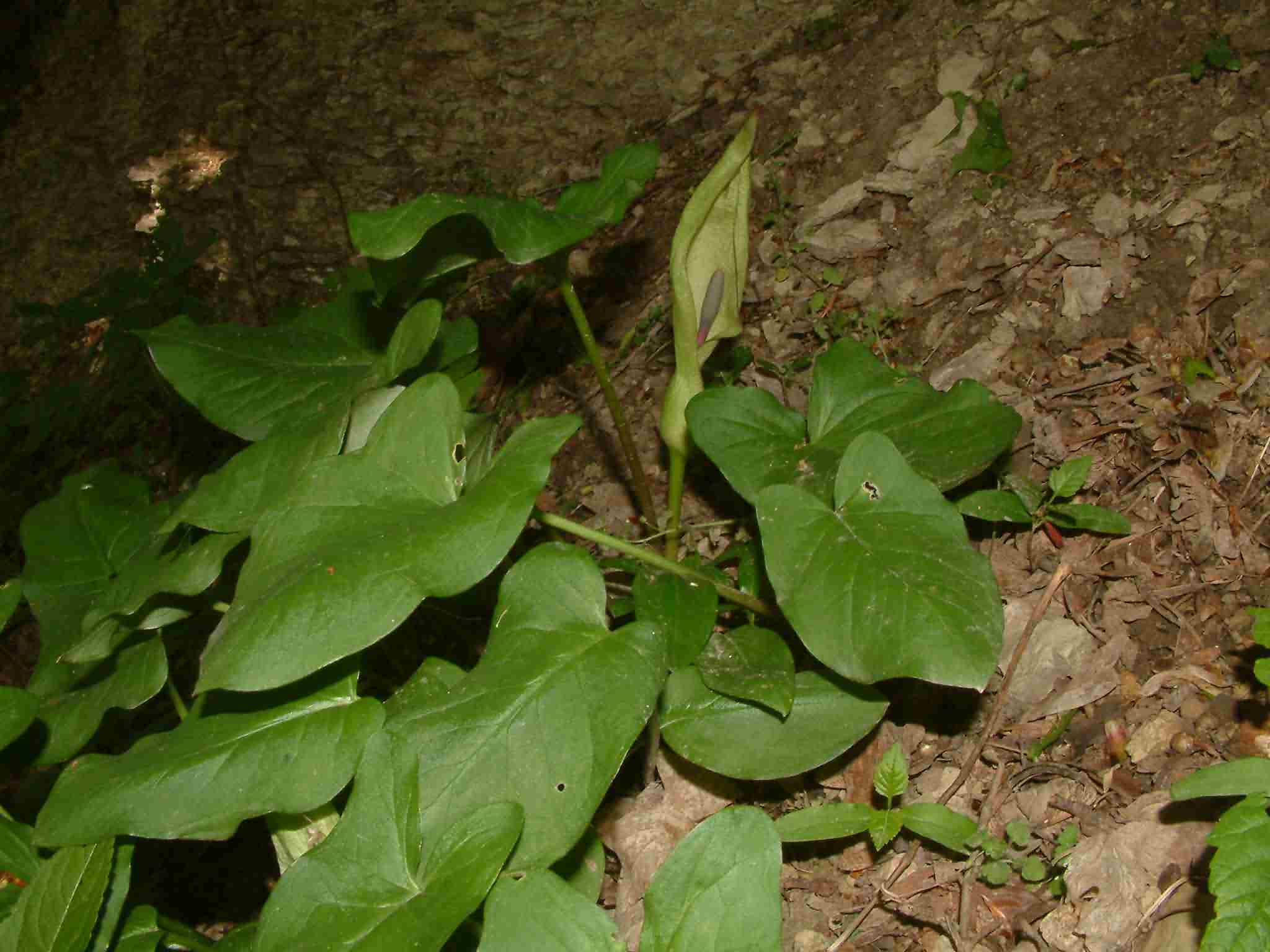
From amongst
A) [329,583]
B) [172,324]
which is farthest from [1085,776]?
[172,324]

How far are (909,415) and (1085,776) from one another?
0.66 m

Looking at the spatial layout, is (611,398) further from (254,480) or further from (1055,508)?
(1055,508)

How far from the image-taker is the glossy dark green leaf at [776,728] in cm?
158

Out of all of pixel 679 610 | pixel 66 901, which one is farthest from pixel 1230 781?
pixel 66 901

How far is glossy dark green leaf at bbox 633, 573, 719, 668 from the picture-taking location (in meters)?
1.64

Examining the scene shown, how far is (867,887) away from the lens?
1.63 metres

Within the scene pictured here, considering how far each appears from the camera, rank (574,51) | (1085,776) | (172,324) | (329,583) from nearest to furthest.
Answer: (329,583) → (1085,776) → (172,324) → (574,51)

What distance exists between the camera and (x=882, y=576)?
1403 millimetres

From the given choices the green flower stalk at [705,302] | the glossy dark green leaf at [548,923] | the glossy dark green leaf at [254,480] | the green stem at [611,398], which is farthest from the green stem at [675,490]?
the glossy dark green leaf at [548,923]

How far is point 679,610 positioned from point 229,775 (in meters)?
0.73

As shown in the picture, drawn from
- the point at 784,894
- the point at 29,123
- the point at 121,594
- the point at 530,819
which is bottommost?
the point at 784,894

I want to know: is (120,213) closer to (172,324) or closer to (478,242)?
(172,324)

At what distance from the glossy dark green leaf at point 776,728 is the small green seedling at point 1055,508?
1.42ft

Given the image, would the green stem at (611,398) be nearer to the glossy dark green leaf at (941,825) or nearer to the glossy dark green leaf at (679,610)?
the glossy dark green leaf at (679,610)
